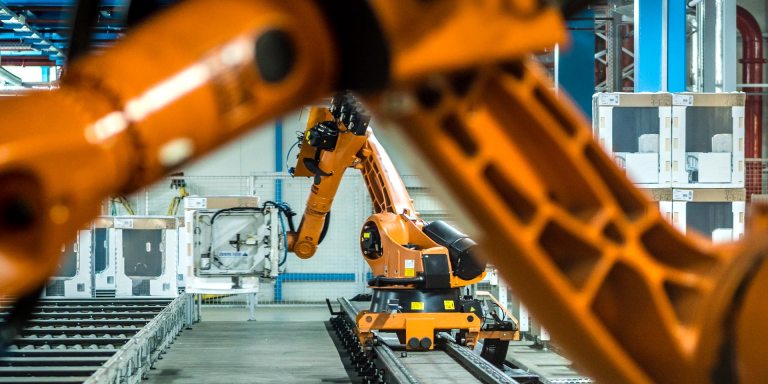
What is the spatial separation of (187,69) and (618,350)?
101 cm

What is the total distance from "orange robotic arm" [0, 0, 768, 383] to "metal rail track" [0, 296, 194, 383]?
170 inches

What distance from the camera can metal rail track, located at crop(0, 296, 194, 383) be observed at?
742cm

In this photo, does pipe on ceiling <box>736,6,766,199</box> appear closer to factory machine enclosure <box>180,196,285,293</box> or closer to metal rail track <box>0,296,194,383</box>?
factory machine enclosure <box>180,196,285,293</box>

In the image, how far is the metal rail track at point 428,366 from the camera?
7.55 m

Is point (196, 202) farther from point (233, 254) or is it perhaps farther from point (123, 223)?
point (123, 223)

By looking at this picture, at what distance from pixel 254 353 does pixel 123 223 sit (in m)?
3.18

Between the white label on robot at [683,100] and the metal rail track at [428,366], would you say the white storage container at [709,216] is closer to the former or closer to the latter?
the white label on robot at [683,100]

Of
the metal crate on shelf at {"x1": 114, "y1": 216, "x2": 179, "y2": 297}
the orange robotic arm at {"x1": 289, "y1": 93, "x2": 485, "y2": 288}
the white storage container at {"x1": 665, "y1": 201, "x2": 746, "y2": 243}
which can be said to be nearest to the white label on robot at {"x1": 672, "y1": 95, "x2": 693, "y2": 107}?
the white storage container at {"x1": 665, "y1": 201, "x2": 746, "y2": 243}

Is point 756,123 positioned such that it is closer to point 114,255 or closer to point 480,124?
point 114,255

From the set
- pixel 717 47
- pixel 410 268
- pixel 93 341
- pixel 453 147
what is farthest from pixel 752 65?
pixel 453 147

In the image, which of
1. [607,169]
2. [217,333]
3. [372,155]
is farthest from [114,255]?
[607,169]

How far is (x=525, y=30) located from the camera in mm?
1577

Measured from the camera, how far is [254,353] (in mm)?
11875

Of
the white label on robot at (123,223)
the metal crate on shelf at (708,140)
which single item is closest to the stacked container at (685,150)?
the metal crate on shelf at (708,140)
